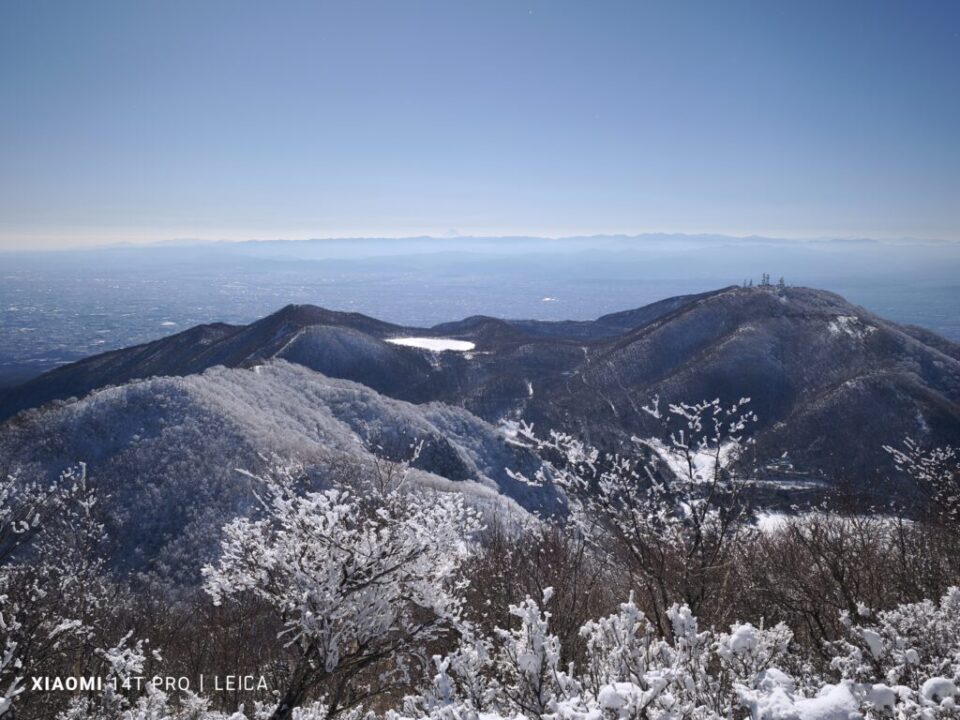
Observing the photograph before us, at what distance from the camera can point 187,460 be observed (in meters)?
35.6

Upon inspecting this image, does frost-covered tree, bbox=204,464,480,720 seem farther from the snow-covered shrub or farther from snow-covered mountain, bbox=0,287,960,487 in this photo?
snow-covered mountain, bbox=0,287,960,487

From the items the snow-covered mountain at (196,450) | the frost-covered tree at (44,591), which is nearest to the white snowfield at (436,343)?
the snow-covered mountain at (196,450)

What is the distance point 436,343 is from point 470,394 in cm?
3847

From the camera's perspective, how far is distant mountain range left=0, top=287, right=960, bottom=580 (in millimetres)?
37344

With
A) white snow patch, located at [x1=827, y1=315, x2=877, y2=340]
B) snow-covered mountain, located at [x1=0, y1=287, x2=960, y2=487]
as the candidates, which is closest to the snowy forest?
snow-covered mountain, located at [x1=0, y1=287, x2=960, y2=487]

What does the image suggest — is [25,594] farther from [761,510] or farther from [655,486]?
[761,510]

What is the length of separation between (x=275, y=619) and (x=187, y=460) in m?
21.1

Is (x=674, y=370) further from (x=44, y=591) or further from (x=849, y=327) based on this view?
(x=44, y=591)

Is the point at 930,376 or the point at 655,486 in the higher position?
the point at 655,486

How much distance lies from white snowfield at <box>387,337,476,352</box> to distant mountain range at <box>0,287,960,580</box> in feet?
9.61

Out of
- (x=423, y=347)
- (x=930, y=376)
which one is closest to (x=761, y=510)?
(x=930, y=376)

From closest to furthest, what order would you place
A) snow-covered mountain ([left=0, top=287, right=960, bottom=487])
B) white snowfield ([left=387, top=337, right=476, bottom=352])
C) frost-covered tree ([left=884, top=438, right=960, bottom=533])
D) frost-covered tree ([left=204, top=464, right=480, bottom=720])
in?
1. frost-covered tree ([left=204, top=464, right=480, bottom=720])
2. frost-covered tree ([left=884, top=438, right=960, bottom=533])
3. snow-covered mountain ([left=0, top=287, right=960, bottom=487])
4. white snowfield ([left=387, top=337, right=476, bottom=352])

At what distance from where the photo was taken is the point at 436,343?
5084 inches

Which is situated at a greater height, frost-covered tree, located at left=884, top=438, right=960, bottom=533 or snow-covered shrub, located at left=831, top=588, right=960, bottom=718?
snow-covered shrub, located at left=831, top=588, right=960, bottom=718
